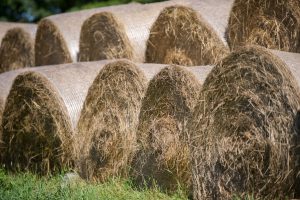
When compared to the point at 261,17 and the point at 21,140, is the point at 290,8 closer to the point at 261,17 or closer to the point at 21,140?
the point at 261,17

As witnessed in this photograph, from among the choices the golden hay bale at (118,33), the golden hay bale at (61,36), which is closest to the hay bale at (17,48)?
the golden hay bale at (61,36)

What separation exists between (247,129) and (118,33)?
11.3 ft

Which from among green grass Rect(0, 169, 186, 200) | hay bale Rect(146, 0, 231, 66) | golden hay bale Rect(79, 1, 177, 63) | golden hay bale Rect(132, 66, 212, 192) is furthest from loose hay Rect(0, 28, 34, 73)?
golden hay bale Rect(132, 66, 212, 192)

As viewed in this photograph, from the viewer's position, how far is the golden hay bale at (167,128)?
6.51 m

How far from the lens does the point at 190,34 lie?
7.97 m

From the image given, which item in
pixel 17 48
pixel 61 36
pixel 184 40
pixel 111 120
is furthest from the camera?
pixel 17 48

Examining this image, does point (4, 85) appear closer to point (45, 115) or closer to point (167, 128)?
point (45, 115)

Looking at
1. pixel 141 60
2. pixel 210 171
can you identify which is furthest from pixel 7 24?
pixel 210 171

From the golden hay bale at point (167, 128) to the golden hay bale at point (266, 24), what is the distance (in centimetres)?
71

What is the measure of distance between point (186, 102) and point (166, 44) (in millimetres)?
1929

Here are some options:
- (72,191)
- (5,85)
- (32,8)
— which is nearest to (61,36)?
(5,85)

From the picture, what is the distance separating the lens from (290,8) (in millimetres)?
6676

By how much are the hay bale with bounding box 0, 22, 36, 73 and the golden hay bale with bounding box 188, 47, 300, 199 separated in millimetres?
5178

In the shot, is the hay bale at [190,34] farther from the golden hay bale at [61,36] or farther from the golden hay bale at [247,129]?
the golden hay bale at [247,129]
